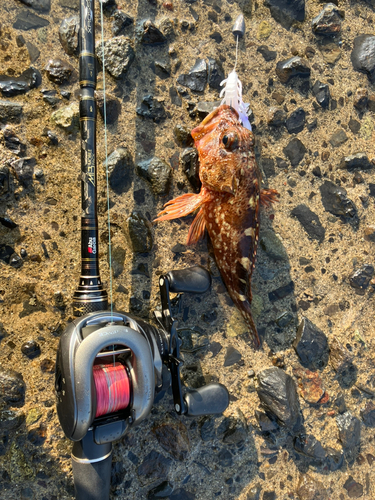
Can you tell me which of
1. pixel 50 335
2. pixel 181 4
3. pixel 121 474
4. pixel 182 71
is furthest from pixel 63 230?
pixel 181 4

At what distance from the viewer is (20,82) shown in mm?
2266

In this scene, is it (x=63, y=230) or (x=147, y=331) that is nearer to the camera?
(x=147, y=331)

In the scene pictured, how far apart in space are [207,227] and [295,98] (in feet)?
4.15

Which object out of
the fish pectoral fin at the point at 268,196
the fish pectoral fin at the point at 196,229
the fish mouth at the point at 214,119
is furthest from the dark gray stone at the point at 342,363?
the fish mouth at the point at 214,119

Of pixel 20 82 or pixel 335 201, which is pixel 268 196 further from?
pixel 20 82

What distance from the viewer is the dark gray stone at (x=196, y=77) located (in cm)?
255

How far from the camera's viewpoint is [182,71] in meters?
2.55

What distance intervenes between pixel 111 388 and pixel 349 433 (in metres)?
1.95

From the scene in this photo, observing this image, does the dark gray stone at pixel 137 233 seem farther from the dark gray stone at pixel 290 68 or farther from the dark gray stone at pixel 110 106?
the dark gray stone at pixel 290 68

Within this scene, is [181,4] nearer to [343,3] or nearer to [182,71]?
[182,71]

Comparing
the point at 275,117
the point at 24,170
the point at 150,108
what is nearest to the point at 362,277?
the point at 275,117

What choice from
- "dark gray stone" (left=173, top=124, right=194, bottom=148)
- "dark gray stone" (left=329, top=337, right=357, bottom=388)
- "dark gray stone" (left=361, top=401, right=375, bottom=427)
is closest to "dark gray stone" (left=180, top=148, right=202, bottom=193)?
"dark gray stone" (left=173, top=124, right=194, bottom=148)

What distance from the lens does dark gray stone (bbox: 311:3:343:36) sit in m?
2.78

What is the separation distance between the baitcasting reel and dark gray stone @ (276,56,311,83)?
6.76 ft
